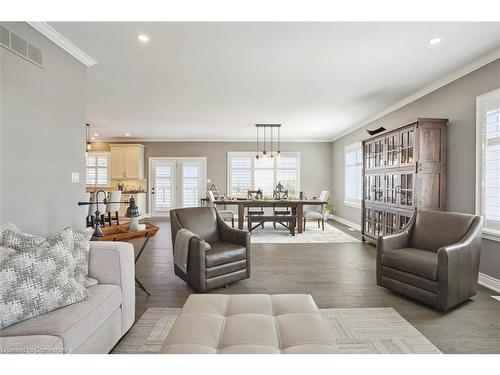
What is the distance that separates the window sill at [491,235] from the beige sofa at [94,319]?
12.8 ft

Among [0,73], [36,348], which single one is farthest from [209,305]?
[0,73]

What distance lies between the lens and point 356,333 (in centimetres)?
224

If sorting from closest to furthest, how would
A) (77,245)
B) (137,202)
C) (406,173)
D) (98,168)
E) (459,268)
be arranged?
(77,245)
(459,268)
(406,173)
(137,202)
(98,168)

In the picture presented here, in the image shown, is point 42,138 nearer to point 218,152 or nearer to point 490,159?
point 490,159

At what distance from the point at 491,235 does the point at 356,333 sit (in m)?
2.27

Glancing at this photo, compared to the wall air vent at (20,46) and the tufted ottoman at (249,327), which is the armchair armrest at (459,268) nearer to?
the tufted ottoman at (249,327)

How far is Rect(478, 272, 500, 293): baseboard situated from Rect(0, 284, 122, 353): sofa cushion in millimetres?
3963

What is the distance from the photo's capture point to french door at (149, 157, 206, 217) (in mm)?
9312

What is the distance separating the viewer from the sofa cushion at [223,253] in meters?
3.03

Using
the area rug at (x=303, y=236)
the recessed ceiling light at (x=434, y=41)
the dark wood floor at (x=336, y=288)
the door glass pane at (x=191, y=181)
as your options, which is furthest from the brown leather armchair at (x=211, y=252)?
the door glass pane at (x=191, y=181)

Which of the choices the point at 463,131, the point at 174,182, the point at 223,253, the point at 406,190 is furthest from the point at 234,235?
the point at 174,182

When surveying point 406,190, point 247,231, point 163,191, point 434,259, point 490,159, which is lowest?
point 434,259
